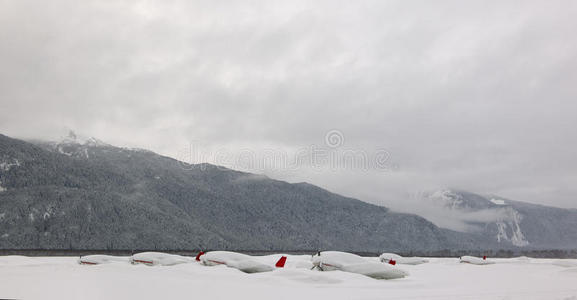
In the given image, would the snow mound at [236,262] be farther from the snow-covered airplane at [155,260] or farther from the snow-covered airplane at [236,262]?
the snow-covered airplane at [155,260]

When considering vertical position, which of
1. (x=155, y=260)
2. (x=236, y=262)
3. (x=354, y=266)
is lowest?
(x=155, y=260)

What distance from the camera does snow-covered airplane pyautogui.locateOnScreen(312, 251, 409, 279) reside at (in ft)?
83.8

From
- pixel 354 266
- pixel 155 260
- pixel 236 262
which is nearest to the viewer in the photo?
pixel 354 266

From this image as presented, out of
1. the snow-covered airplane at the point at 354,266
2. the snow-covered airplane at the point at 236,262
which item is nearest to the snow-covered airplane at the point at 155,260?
the snow-covered airplane at the point at 236,262

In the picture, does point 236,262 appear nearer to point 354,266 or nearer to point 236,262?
point 236,262

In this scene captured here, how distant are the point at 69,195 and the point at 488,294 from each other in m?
162

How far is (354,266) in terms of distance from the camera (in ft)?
90.0

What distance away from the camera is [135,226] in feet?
508

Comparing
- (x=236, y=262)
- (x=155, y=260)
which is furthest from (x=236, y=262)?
(x=155, y=260)

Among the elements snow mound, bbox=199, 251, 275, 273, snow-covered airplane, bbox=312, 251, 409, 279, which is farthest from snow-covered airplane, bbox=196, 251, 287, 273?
snow-covered airplane, bbox=312, 251, 409, 279

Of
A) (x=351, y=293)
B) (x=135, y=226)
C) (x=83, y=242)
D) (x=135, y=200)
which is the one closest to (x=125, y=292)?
(x=351, y=293)

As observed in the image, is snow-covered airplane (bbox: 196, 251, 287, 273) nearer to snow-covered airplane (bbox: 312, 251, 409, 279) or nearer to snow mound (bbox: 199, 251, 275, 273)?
snow mound (bbox: 199, 251, 275, 273)

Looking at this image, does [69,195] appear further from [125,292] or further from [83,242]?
[125,292]

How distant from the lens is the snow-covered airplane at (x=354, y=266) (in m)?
25.5
